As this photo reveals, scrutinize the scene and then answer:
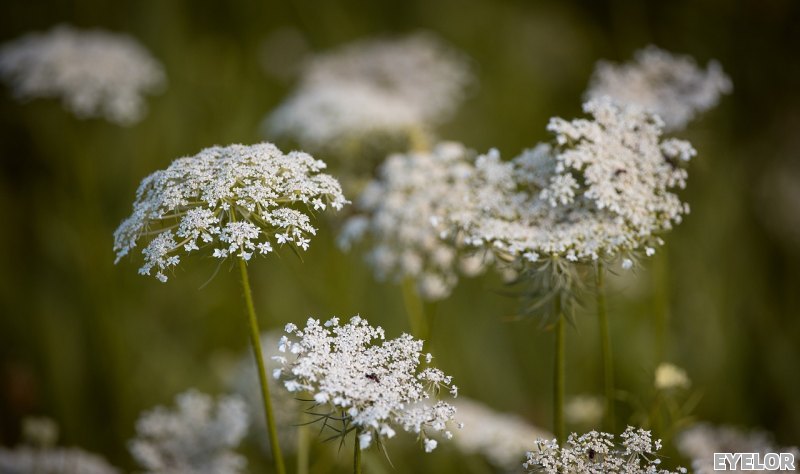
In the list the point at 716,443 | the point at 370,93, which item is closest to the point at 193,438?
the point at 716,443

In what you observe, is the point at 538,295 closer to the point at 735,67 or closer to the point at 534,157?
the point at 534,157

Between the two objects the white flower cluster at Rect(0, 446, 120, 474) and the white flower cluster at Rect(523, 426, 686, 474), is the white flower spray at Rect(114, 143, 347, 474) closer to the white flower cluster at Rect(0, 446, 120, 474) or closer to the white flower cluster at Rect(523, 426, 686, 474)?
the white flower cluster at Rect(523, 426, 686, 474)

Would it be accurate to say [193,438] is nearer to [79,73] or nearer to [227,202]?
[227,202]

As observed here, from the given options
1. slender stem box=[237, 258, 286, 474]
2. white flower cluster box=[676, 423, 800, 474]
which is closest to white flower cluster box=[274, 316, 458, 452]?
slender stem box=[237, 258, 286, 474]

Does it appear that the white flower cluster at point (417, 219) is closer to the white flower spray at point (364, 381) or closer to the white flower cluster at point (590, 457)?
the white flower spray at point (364, 381)

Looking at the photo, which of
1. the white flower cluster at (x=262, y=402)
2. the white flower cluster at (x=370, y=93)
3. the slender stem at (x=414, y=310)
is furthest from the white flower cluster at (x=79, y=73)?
the slender stem at (x=414, y=310)
